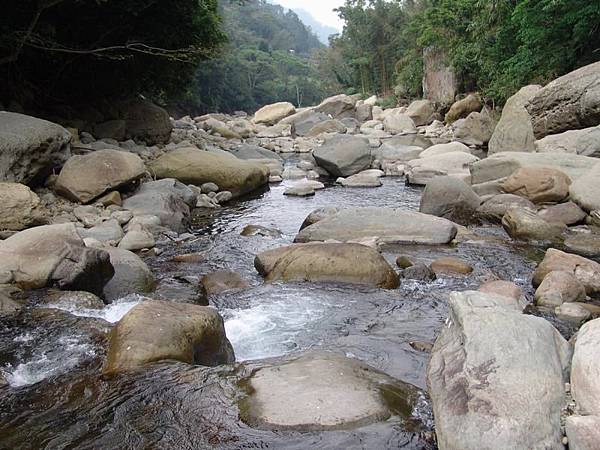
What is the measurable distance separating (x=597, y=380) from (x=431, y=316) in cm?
274

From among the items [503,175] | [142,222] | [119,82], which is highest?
[119,82]

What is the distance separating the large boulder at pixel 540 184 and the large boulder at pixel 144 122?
9578 millimetres

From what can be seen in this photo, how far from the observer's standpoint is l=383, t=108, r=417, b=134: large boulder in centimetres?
2784

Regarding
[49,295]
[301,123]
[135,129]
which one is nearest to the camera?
[49,295]

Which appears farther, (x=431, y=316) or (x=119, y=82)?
(x=119, y=82)

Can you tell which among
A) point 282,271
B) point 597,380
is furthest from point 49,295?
point 597,380

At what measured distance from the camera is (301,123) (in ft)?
104

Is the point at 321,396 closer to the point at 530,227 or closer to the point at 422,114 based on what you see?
the point at 530,227

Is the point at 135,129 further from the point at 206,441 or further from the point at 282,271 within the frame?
the point at 206,441

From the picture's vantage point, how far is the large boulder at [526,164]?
1005 cm

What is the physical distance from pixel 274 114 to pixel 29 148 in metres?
27.4

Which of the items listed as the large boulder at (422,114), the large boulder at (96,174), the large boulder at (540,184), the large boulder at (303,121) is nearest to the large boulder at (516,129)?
the large boulder at (540,184)

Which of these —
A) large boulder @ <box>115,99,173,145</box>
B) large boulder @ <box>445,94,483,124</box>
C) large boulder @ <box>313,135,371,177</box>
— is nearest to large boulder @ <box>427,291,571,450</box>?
large boulder @ <box>313,135,371,177</box>

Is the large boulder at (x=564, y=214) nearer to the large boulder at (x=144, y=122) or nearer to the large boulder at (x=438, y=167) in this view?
the large boulder at (x=438, y=167)
